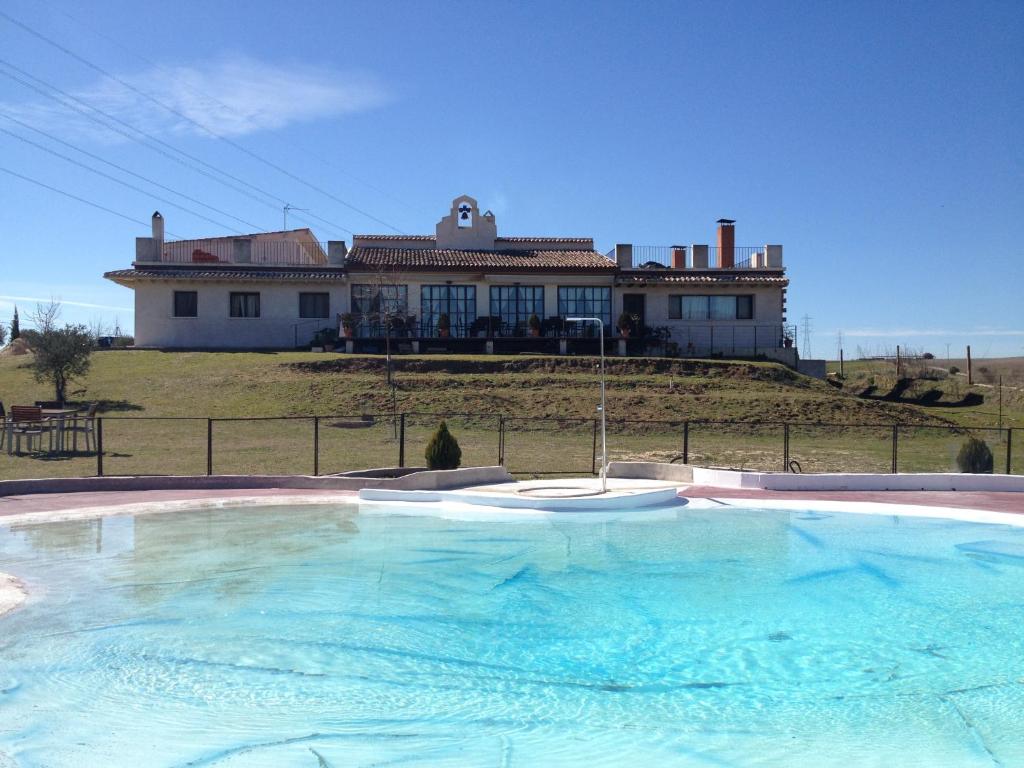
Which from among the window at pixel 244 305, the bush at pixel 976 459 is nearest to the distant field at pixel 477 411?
the bush at pixel 976 459

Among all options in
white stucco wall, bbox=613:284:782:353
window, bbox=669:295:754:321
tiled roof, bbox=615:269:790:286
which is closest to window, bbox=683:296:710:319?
window, bbox=669:295:754:321

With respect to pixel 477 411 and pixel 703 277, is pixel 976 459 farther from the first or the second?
pixel 703 277

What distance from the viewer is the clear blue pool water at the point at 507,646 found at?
696 centimetres

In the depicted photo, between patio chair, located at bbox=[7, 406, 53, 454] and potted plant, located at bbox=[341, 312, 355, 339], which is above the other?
potted plant, located at bbox=[341, 312, 355, 339]

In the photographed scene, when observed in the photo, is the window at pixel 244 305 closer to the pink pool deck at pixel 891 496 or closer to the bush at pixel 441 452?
the bush at pixel 441 452

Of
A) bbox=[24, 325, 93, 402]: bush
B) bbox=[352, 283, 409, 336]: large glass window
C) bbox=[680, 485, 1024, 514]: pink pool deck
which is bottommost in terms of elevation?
bbox=[680, 485, 1024, 514]: pink pool deck

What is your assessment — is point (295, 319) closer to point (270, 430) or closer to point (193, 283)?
point (193, 283)

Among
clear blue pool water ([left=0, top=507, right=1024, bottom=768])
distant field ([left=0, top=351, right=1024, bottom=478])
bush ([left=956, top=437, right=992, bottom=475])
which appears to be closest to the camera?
clear blue pool water ([left=0, top=507, right=1024, bottom=768])

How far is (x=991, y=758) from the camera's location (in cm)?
674

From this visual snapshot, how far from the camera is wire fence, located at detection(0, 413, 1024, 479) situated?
20969 millimetres

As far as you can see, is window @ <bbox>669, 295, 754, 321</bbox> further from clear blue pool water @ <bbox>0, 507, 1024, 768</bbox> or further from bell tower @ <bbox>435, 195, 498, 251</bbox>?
clear blue pool water @ <bbox>0, 507, 1024, 768</bbox>

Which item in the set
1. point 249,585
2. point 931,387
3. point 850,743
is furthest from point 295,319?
point 850,743

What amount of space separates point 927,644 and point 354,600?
634cm

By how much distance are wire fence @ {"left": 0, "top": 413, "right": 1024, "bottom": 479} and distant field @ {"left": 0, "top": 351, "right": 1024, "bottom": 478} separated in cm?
7
